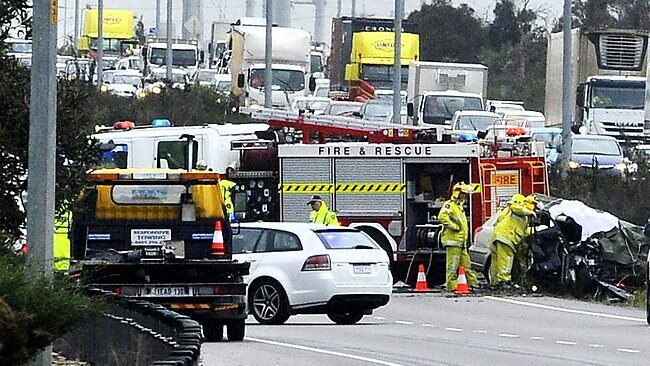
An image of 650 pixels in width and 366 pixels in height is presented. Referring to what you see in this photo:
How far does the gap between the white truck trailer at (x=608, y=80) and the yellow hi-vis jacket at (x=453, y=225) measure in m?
24.0

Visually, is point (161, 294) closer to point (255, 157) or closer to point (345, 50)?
point (255, 157)

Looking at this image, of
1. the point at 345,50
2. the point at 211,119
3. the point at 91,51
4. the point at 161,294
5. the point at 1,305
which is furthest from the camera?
the point at 91,51

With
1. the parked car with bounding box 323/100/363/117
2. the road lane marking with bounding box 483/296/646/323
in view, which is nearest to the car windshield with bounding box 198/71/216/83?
the parked car with bounding box 323/100/363/117

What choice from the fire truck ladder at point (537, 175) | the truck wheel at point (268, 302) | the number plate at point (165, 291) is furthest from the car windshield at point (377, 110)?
the number plate at point (165, 291)

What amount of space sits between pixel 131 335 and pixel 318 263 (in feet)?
37.2

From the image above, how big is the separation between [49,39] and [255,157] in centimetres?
1889

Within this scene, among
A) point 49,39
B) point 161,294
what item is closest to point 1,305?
point 49,39

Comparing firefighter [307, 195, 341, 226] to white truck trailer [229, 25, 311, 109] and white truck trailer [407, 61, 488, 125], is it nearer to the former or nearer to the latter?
white truck trailer [407, 61, 488, 125]

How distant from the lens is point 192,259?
788 inches

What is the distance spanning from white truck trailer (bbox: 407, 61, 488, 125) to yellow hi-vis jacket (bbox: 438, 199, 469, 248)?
2169cm

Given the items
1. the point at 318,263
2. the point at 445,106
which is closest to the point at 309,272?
the point at 318,263

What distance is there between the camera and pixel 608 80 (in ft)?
172

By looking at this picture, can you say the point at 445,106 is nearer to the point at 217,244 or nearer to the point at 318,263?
the point at 318,263

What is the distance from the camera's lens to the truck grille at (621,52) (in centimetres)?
5291
